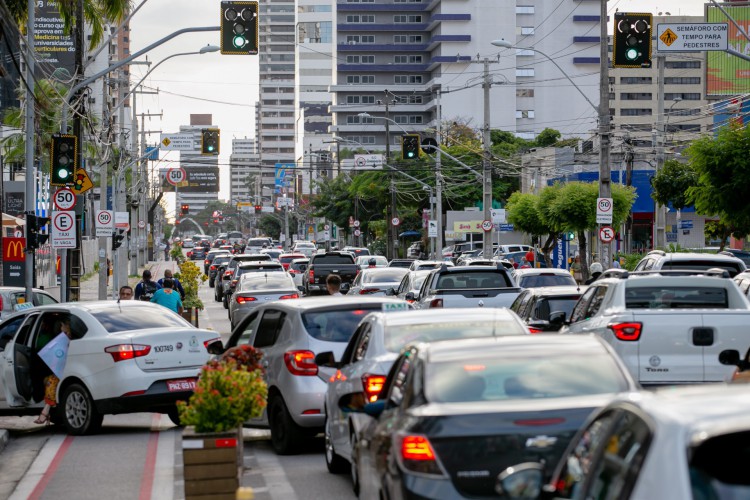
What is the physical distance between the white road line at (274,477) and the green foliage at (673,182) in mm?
38199

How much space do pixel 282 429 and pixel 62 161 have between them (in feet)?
46.3

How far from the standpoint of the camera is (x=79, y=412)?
51.3ft

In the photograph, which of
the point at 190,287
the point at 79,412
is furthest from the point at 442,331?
the point at 190,287

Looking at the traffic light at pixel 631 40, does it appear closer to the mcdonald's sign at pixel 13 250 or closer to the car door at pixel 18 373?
the car door at pixel 18 373

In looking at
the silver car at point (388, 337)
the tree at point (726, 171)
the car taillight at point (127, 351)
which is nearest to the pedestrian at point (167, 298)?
the car taillight at point (127, 351)

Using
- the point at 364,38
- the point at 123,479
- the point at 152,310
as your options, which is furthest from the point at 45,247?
the point at 364,38

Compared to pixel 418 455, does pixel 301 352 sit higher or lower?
lower

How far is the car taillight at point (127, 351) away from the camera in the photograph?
15.2 metres

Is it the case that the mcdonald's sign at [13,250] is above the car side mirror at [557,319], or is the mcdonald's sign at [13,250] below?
above

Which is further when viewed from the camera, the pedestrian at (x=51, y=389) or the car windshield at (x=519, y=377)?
the pedestrian at (x=51, y=389)

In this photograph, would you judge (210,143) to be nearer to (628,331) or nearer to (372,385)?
(628,331)

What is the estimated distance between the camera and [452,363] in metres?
7.84

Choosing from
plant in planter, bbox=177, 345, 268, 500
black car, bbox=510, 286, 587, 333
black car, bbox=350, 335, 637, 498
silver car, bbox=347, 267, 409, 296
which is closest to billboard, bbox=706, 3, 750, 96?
silver car, bbox=347, 267, 409, 296

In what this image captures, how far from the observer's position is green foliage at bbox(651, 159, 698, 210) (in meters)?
50.4
